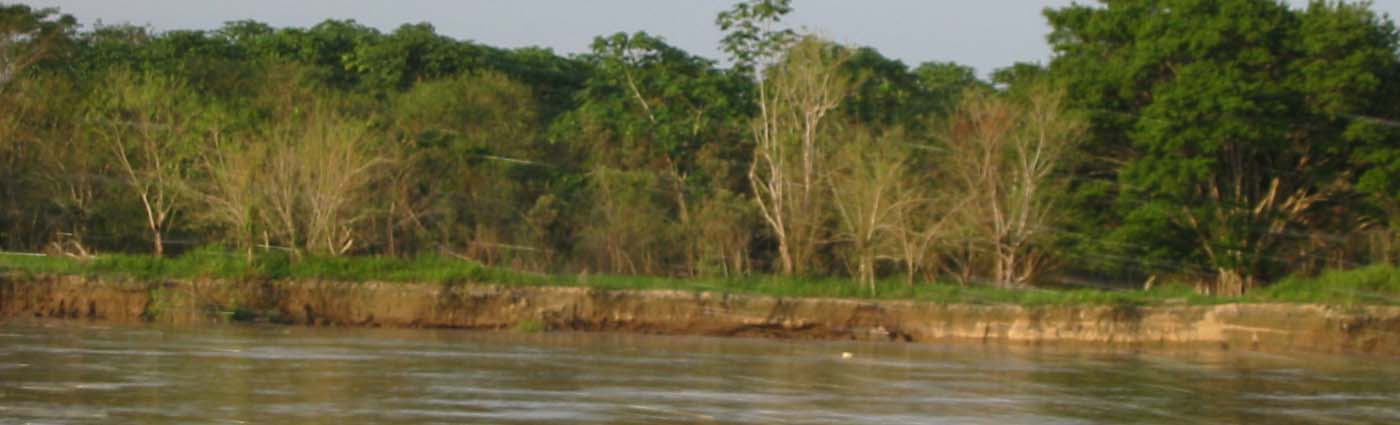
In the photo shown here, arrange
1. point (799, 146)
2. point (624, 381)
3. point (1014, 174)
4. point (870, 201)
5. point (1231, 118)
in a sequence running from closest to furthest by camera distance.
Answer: point (624, 381)
point (870, 201)
point (1231, 118)
point (1014, 174)
point (799, 146)

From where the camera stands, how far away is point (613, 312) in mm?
35562

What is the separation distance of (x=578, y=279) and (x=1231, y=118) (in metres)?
14.7

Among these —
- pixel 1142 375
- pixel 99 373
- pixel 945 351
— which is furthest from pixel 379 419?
pixel 945 351

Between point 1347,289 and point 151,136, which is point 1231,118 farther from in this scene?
point 151,136

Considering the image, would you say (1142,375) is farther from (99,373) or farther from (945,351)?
(99,373)

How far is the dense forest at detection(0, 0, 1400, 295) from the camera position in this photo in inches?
1502

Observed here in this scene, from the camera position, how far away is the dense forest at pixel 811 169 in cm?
3816

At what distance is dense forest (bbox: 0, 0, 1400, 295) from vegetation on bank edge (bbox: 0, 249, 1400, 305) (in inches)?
28.5

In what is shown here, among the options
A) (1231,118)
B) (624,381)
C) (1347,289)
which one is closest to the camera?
(624,381)

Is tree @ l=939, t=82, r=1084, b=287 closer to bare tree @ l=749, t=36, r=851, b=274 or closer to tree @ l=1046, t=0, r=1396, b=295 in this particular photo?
tree @ l=1046, t=0, r=1396, b=295

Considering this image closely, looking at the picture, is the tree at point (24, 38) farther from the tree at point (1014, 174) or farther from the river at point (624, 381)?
the tree at point (1014, 174)

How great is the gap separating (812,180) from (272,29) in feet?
78.9

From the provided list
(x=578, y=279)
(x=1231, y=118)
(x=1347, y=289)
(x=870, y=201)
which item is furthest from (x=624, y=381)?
(x=1231, y=118)

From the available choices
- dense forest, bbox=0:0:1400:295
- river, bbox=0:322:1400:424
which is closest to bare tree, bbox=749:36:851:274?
dense forest, bbox=0:0:1400:295
